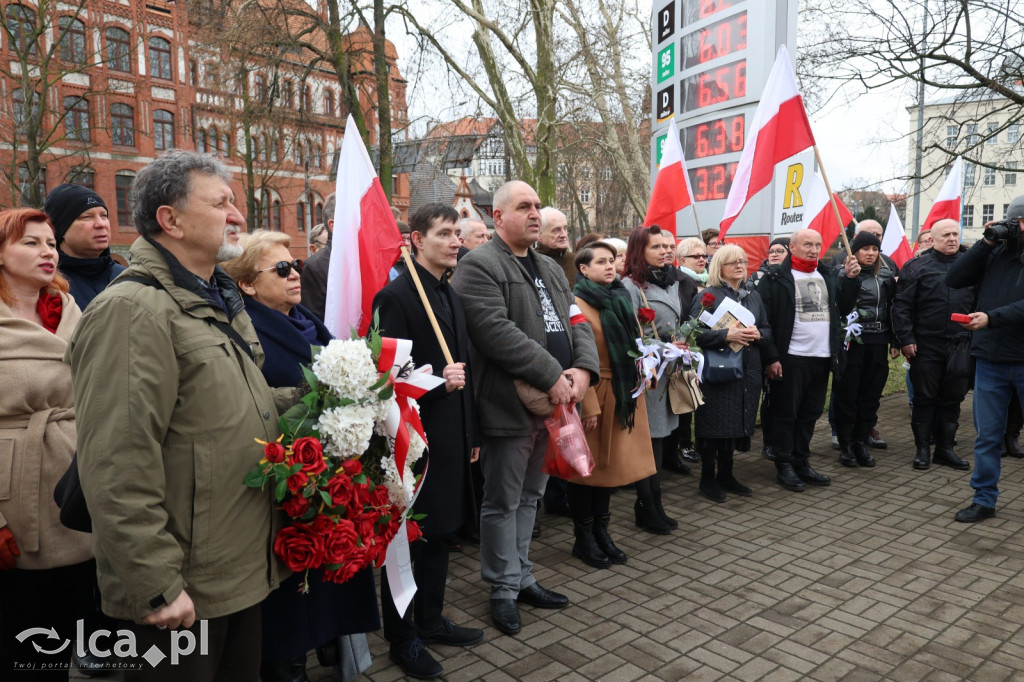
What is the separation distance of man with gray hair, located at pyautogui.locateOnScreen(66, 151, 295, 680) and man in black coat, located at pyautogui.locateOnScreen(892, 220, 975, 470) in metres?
6.65

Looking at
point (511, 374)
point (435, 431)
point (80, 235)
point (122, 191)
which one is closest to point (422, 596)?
point (435, 431)

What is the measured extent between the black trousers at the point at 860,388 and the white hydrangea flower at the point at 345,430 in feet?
19.2

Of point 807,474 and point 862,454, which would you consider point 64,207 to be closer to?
point 807,474

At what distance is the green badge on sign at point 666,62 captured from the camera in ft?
33.3

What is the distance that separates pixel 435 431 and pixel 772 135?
4.94m

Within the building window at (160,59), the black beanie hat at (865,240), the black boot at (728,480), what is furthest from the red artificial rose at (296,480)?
the building window at (160,59)

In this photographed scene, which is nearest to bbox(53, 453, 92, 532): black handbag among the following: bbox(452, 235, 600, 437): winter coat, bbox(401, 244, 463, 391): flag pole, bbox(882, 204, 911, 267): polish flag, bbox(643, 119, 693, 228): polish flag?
bbox(401, 244, 463, 391): flag pole

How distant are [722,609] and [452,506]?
5.58 feet

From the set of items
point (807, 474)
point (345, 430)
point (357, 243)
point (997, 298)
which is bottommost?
Result: point (807, 474)

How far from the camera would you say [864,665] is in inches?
136

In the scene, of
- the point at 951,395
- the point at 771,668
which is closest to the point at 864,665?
the point at 771,668

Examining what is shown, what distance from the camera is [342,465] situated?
2.39 m

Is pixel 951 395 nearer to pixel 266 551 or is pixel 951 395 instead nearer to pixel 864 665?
pixel 864 665

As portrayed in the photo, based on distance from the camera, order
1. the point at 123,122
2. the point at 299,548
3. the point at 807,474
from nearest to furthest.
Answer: the point at 299,548
the point at 807,474
the point at 123,122
